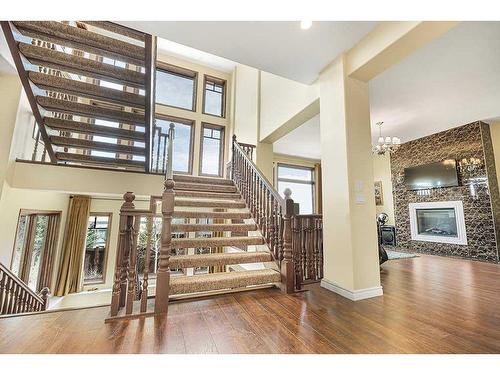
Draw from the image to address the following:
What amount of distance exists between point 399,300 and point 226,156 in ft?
18.8

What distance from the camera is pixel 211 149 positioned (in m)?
7.24

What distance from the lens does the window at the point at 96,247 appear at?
560cm

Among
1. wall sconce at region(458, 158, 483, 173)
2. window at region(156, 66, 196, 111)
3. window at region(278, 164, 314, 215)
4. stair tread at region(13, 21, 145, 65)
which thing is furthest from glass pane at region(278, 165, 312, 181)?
stair tread at region(13, 21, 145, 65)

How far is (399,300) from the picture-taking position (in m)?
2.42

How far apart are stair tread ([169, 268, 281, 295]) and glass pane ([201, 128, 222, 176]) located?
15.6 feet

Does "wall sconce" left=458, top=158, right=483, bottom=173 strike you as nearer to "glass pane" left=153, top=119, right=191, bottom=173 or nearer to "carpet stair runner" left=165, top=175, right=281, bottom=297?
"carpet stair runner" left=165, top=175, right=281, bottom=297

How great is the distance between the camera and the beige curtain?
16.9 feet

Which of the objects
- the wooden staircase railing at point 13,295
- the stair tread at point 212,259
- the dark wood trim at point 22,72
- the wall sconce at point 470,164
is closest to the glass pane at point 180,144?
the dark wood trim at point 22,72

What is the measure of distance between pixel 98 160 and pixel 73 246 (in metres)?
2.63

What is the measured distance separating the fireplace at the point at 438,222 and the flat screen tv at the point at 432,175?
455mm

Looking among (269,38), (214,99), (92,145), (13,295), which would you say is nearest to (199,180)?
(92,145)

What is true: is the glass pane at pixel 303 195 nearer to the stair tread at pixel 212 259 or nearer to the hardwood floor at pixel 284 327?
the stair tread at pixel 212 259
